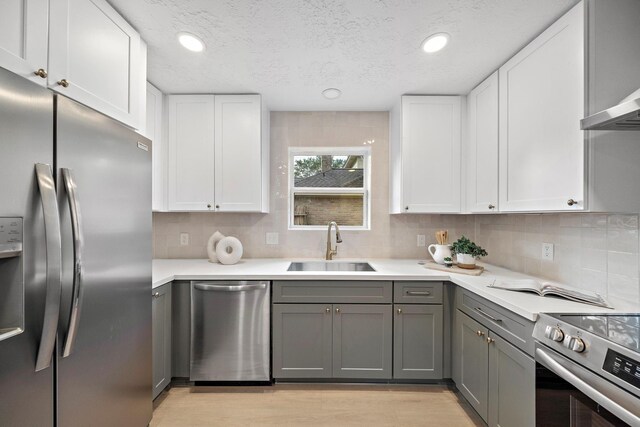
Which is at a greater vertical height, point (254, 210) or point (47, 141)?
point (47, 141)

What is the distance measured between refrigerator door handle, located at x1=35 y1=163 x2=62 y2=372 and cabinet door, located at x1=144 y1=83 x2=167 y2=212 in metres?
1.42

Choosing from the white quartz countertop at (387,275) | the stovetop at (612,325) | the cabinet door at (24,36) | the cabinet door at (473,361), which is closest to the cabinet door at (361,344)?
the white quartz countertop at (387,275)

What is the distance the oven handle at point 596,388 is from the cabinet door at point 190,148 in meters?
2.39

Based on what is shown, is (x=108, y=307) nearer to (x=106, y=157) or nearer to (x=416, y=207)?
(x=106, y=157)

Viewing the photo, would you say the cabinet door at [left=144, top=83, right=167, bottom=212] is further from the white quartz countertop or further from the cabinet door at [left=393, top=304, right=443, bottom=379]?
the cabinet door at [left=393, top=304, right=443, bottom=379]

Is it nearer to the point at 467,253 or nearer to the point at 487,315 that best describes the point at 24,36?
the point at 487,315

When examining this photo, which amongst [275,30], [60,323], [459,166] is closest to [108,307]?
[60,323]

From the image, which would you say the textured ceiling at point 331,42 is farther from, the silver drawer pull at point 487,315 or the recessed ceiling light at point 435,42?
the silver drawer pull at point 487,315

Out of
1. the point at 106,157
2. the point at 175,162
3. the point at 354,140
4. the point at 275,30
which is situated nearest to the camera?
the point at 106,157

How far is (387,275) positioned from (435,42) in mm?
1536

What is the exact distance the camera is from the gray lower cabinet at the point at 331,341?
82.5 inches

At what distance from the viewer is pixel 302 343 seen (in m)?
2.10

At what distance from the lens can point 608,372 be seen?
929 millimetres

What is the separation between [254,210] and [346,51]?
140cm
